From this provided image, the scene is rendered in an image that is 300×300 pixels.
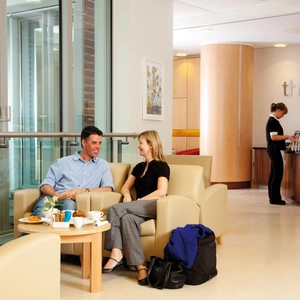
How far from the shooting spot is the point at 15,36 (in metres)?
5.73

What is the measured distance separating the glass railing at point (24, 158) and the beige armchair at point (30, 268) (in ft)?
8.97

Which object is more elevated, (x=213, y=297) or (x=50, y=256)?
(x=50, y=256)

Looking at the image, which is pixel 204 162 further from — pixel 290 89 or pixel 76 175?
pixel 290 89

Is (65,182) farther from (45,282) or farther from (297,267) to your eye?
(45,282)

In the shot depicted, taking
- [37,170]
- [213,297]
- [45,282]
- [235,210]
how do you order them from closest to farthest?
[45,282], [213,297], [37,170], [235,210]

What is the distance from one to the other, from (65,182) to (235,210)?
12.1ft

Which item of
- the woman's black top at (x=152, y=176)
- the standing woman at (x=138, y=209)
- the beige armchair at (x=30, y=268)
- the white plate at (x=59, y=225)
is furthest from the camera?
the woman's black top at (x=152, y=176)

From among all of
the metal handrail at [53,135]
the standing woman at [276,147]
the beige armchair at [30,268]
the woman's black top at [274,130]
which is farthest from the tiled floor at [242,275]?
the woman's black top at [274,130]

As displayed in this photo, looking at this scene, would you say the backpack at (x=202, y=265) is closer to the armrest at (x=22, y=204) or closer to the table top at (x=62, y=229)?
the table top at (x=62, y=229)

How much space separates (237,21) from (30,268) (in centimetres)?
719

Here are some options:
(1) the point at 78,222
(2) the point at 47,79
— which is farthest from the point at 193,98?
(1) the point at 78,222

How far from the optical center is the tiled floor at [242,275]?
3.85 m

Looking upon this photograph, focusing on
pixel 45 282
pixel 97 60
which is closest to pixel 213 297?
pixel 45 282

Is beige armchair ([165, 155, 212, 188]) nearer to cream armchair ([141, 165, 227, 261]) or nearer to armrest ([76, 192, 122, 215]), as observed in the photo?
cream armchair ([141, 165, 227, 261])
